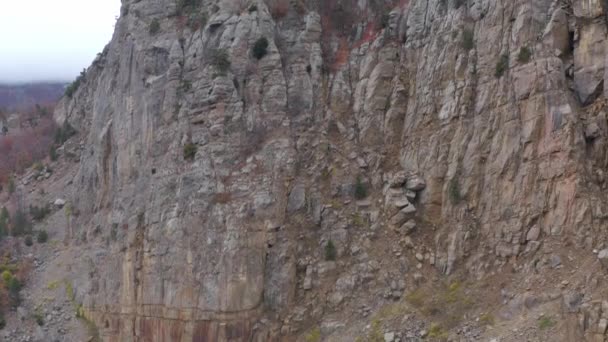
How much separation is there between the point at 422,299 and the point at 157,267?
1195 centimetres

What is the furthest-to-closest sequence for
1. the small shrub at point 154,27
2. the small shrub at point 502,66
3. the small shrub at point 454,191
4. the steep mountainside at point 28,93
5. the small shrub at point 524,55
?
the steep mountainside at point 28,93, the small shrub at point 154,27, the small shrub at point 454,191, the small shrub at point 502,66, the small shrub at point 524,55

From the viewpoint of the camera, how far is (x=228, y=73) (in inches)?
1369

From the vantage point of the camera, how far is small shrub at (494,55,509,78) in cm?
2906

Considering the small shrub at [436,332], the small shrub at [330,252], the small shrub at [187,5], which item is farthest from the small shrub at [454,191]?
the small shrub at [187,5]

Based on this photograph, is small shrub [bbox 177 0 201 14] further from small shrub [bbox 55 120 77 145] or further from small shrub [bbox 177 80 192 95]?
small shrub [bbox 55 120 77 145]

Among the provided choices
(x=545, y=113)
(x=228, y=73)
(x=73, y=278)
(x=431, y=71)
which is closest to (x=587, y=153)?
(x=545, y=113)

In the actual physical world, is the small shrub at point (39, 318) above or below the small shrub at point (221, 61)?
below

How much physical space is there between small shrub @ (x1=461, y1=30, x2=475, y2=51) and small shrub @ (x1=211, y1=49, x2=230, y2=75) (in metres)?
10.5

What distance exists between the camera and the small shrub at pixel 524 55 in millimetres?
28375

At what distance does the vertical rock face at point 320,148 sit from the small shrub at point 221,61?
0.06m

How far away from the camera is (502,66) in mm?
29109

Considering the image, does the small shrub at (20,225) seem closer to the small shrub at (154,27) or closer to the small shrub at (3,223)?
the small shrub at (3,223)

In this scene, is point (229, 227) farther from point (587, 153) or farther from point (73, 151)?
point (73, 151)

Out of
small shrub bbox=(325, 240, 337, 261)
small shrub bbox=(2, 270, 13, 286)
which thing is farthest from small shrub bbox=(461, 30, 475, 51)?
small shrub bbox=(2, 270, 13, 286)
